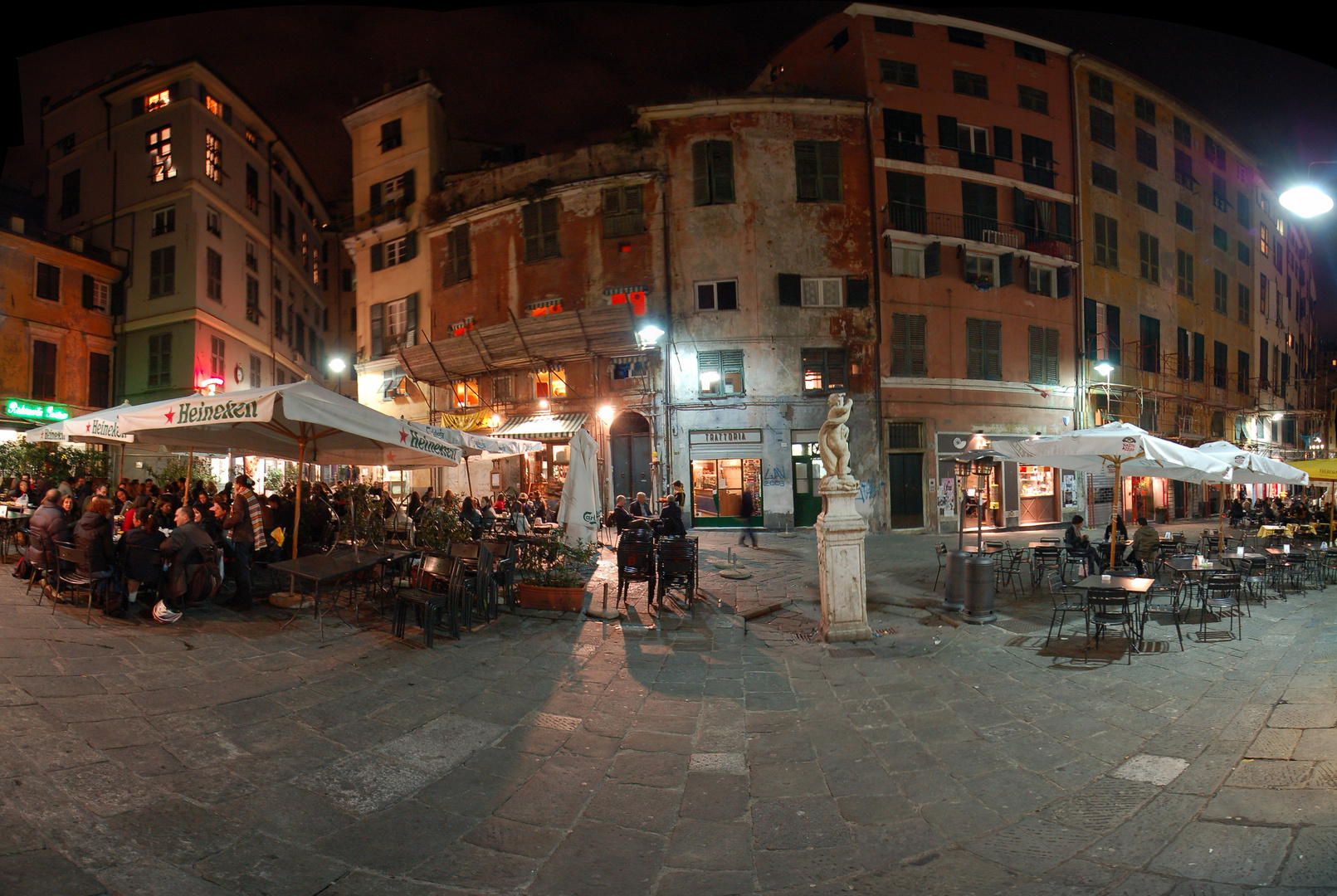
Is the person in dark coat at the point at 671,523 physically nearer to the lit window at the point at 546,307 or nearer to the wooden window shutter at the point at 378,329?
the lit window at the point at 546,307

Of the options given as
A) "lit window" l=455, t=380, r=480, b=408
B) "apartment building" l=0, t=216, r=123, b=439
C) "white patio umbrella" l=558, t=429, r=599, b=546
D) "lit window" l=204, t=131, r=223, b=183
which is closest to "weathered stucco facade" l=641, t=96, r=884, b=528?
"lit window" l=455, t=380, r=480, b=408

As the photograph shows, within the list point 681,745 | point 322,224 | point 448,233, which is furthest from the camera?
point 322,224

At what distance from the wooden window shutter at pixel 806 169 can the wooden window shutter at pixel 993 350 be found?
7277mm

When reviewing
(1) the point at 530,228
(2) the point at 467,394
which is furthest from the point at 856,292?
(2) the point at 467,394

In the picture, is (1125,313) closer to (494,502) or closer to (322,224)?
(494,502)

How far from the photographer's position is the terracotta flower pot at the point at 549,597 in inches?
324

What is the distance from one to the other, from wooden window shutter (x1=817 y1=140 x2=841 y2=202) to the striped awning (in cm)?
1076

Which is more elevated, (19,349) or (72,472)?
(19,349)

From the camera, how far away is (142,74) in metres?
24.2

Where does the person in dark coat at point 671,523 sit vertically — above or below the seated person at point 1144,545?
above

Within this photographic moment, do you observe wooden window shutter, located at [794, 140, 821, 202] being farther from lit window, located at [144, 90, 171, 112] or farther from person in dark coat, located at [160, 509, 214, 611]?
lit window, located at [144, 90, 171, 112]

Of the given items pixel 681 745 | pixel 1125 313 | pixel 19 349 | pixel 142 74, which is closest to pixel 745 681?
pixel 681 745

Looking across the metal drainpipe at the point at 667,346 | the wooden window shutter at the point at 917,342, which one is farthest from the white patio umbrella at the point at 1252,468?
the metal drainpipe at the point at 667,346

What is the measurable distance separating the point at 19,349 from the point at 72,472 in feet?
23.8
